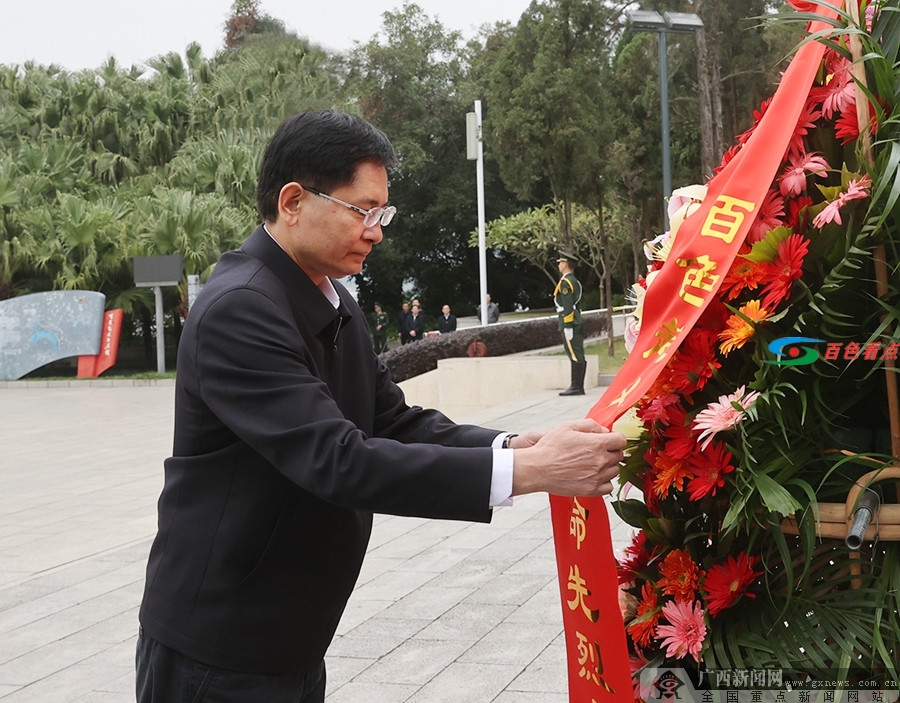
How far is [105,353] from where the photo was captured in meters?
23.2

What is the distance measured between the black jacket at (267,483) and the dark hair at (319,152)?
0.48 ft

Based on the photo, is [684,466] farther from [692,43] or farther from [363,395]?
[692,43]

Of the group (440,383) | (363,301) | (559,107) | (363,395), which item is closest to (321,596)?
(363,395)

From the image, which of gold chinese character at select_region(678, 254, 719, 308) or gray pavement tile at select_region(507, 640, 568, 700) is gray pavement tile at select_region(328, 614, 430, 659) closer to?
gray pavement tile at select_region(507, 640, 568, 700)

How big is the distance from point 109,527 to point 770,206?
6.24 metres

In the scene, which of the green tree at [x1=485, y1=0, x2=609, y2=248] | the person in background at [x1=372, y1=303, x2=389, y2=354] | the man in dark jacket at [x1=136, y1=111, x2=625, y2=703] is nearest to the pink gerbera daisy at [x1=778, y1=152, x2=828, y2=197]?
the man in dark jacket at [x1=136, y1=111, x2=625, y2=703]

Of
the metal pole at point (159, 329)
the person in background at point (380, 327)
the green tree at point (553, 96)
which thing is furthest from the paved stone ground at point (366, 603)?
the green tree at point (553, 96)

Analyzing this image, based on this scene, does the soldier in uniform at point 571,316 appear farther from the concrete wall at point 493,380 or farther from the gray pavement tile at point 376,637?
the gray pavement tile at point 376,637

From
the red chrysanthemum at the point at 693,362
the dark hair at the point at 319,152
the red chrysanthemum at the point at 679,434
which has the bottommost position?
the red chrysanthemum at the point at 679,434

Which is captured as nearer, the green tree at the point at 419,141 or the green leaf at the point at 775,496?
the green leaf at the point at 775,496

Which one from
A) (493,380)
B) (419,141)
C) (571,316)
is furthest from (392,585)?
(419,141)

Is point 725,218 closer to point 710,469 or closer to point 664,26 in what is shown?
point 710,469

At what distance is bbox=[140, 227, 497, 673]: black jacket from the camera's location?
194cm

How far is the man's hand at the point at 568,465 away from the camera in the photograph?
198 cm
